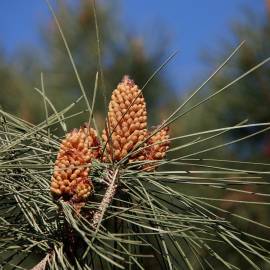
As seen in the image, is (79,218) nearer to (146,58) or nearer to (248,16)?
(248,16)

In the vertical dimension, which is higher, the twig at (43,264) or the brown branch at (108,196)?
the brown branch at (108,196)

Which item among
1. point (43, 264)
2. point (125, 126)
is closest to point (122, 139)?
point (125, 126)

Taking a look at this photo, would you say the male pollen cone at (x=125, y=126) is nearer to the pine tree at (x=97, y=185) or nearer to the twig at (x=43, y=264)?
the pine tree at (x=97, y=185)

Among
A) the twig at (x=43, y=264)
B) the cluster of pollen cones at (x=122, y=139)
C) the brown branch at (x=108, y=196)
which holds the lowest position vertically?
the twig at (x=43, y=264)

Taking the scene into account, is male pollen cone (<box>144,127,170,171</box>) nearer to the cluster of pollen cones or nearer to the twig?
the cluster of pollen cones

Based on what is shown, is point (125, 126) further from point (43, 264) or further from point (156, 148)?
point (43, 264)

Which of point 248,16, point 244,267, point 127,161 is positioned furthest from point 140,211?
point 248,16

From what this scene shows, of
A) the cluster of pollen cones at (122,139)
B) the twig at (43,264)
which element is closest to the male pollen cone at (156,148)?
the cluster of pollen cones at (122,139)
